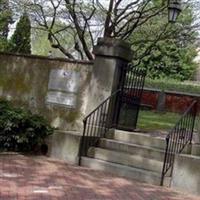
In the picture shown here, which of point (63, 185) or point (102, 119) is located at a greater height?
point (102, 119)

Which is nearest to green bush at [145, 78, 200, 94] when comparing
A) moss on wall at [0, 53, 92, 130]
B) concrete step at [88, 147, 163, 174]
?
moss on wall at [0, 53, 92, 130]

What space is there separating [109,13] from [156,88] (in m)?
13.6

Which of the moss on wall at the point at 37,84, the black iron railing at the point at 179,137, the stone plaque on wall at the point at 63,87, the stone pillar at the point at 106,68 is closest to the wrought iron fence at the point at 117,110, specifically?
the stone pillar at the point at 106,68

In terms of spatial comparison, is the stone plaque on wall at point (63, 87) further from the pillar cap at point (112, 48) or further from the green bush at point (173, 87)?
the green bush at point (173, 87)

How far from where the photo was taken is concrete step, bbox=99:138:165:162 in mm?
9930

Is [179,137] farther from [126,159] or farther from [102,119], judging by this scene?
[102,119]

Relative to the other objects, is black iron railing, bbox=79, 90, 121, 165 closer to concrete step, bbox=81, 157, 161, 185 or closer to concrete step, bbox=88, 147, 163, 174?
concrete step, bbox=88, 147, 163, 174

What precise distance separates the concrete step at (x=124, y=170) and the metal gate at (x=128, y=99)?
5.56 ft

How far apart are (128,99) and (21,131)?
2.78 m

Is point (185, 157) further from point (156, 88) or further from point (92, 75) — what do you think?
point (156, 88)

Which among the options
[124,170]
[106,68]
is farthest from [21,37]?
[124,170]

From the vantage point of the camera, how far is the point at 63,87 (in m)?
12.3

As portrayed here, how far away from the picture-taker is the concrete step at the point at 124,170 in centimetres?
927

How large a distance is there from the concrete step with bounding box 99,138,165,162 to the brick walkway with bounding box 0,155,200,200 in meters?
0.99
